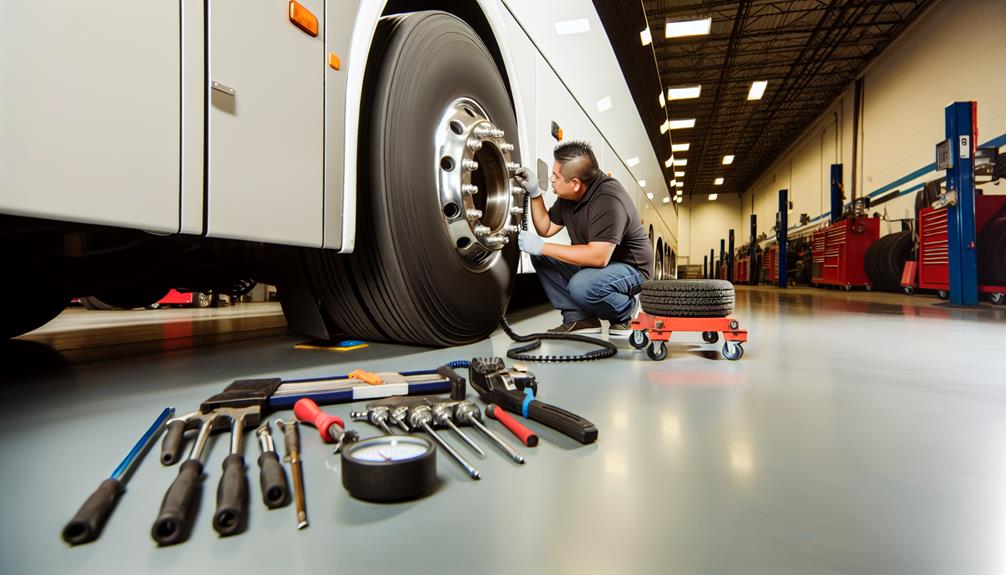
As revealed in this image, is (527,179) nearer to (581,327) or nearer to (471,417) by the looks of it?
(581,327)

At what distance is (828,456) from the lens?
764mm

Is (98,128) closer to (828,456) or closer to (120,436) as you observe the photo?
(120,436)

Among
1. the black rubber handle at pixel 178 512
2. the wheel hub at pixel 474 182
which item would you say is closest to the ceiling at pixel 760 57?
the wheel hub at pixel 474 182

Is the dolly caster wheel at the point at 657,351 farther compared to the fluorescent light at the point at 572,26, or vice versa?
the fluorescent light at the point at 572,26

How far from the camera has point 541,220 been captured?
2639 millimetres

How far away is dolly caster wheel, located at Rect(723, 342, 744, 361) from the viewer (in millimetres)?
1646

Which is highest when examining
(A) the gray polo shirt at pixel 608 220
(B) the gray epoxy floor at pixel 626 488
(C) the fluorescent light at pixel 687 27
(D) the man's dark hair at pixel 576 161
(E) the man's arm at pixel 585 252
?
(C) the fluorescent light at pixel 687 27

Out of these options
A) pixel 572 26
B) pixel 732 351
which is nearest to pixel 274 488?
pixel 732 351

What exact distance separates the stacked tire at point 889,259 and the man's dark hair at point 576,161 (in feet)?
21.8

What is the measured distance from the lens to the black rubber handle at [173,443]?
716 millimetres

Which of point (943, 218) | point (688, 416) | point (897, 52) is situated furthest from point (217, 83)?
point (897, 52)

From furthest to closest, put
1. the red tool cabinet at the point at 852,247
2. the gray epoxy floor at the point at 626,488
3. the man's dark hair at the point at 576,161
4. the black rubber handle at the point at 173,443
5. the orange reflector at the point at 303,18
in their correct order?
the red tool cabinet at the point at 852,247
the man's dark hair at the point at 576,161
the orange reflector at the point at 303,18
the black rubber handle at the point at 173,443
the gray epoxy floor at the point at 626,488

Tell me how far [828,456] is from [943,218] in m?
5.86

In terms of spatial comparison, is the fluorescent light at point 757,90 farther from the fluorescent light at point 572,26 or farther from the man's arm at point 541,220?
the man's arm at point 541,220
